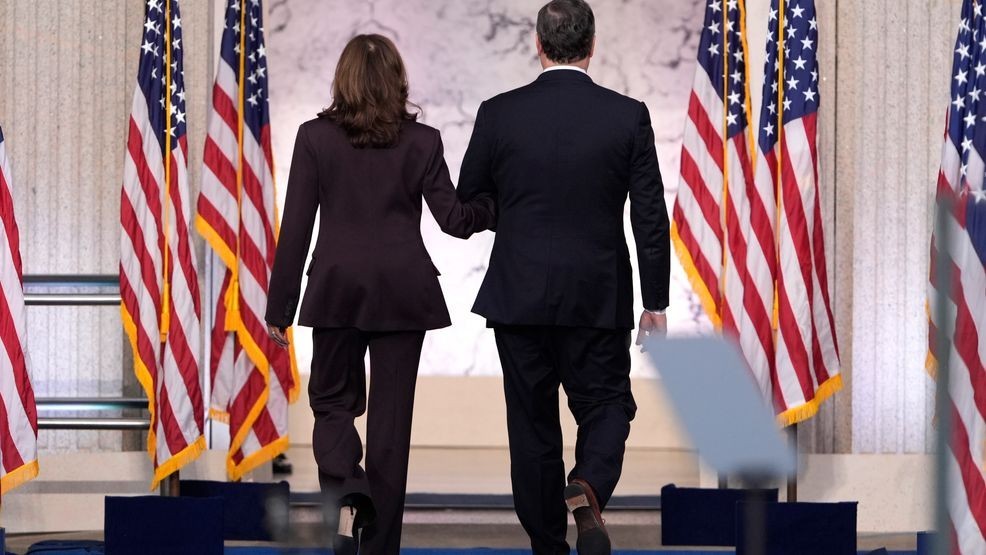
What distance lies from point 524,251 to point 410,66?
5.53 m

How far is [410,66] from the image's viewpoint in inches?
371

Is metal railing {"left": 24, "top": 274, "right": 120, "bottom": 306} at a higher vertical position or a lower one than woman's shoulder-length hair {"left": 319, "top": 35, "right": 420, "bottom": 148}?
lower

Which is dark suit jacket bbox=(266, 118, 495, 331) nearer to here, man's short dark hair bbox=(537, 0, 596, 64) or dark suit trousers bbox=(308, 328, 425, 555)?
dark suit trousers bbox=(308, 328, 425, 555)

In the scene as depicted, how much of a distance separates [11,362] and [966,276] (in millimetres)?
3389

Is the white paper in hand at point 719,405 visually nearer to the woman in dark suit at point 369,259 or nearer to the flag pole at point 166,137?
the woman in dark suit at point 369,259

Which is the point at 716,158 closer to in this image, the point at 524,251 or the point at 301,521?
the point at 524,251

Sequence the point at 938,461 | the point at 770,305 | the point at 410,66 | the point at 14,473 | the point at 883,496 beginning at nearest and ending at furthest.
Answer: the point at 938,461 → the point at 14,473 → the point at 770,305 → the point at 883,496 → the point at 410,66

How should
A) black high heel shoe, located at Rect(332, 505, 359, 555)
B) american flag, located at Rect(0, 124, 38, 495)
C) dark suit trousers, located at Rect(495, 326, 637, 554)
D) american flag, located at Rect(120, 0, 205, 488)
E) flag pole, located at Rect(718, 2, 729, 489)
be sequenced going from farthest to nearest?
flag pole, located at Rect(718, 2, 729, 489) < american flag, located at Rect(120, 0, 205, 488) < american flag, located at Rect(0, 124, 38, 495) < dark suit trousers, located at Rect(495, 326, 637, 554) < black high heel shoe, located at Rect(332, 505, 359, 555)

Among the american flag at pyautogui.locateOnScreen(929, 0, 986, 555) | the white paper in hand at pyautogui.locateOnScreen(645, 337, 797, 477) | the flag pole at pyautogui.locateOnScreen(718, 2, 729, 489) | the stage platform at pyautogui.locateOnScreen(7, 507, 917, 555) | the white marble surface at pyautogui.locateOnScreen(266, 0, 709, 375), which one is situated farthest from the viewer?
the white marble surface at pyautogui.locateOnScreen(266, 0, 709, 375)

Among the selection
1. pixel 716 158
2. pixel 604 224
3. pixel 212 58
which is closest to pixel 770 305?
pixel 716 158

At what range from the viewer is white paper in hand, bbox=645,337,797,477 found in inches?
62.5

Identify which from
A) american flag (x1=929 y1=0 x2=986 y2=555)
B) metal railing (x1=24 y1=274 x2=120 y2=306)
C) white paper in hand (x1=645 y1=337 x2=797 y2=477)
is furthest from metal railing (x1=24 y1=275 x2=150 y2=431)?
white paper in hand (x1=645 y1=337 x2=797 y2=477)

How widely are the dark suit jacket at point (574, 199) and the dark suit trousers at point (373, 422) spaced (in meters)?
0.40

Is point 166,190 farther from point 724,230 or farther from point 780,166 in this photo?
point 780,166
